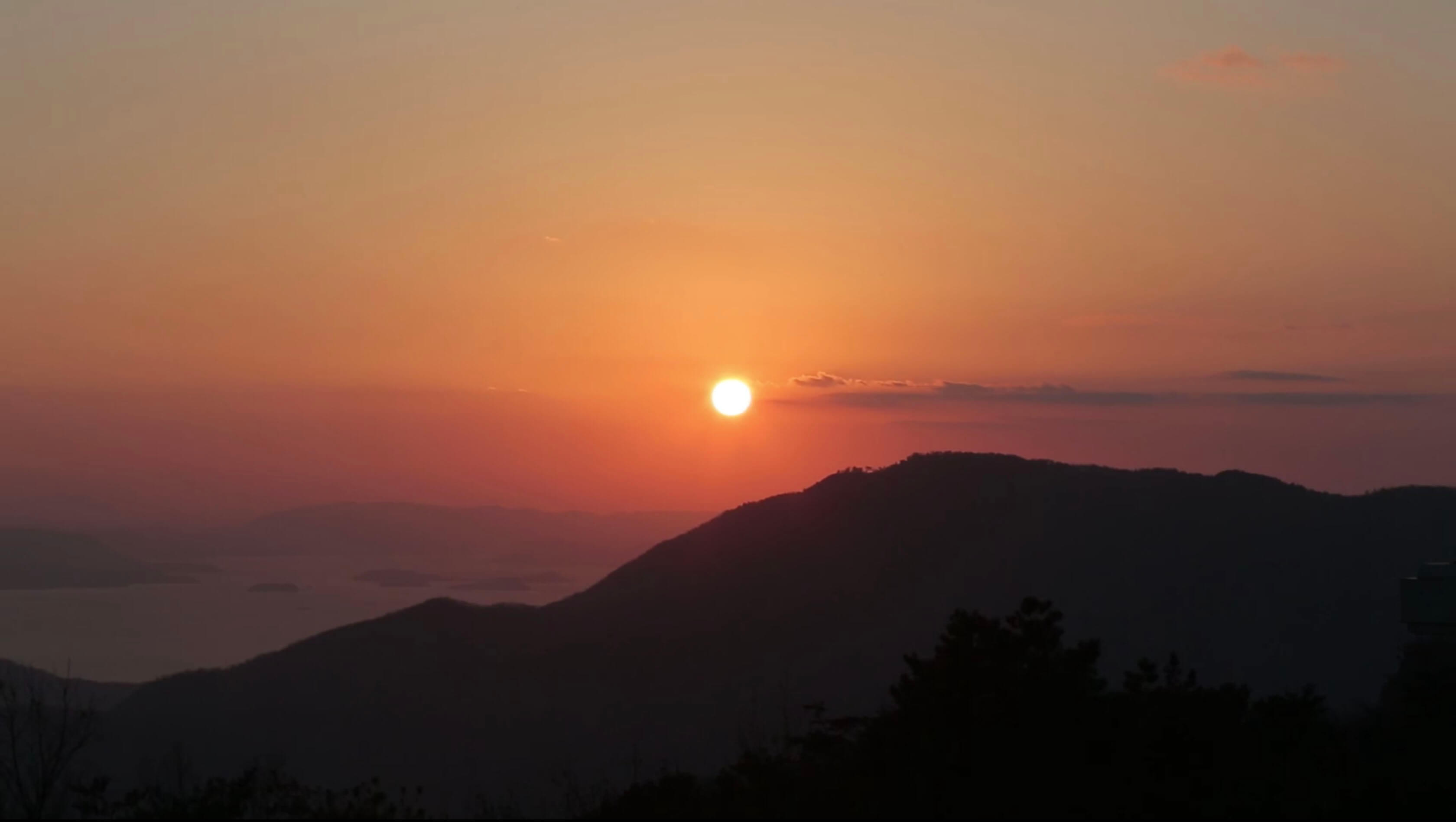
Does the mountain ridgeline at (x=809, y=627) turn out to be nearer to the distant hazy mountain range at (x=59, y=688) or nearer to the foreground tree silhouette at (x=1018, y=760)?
the distant hazy mountain range at (x=59, y=688)

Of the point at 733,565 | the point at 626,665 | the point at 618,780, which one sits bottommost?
the point at 618,780

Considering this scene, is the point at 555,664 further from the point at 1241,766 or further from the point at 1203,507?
the point at 1241,766

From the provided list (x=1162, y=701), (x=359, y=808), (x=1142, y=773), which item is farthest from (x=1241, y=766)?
(x=359, y=808)

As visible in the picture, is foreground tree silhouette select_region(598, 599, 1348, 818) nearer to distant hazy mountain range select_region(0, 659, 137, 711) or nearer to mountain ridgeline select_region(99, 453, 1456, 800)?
mountain ridgeline select_region(99, 453, 1456, 800)

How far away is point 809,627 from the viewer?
43688 millimetres

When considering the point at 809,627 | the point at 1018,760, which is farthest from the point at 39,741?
the point at 809,627

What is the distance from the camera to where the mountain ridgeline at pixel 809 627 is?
3850 centimetres

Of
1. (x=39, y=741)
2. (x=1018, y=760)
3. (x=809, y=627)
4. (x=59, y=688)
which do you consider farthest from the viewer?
(x=59, y=688)

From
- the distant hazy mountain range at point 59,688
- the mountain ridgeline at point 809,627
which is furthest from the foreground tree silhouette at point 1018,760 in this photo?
the distant hazy mountain range at point 59,688

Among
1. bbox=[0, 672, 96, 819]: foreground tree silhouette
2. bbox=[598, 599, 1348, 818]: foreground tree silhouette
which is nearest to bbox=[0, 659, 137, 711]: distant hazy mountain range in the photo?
bbox=[0, 672, 96, 819]: foreground tree silhouette

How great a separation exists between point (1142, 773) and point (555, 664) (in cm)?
3232

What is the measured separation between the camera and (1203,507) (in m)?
44.9

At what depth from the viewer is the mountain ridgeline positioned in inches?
1516

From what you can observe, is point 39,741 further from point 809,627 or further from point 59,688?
point 59,688
